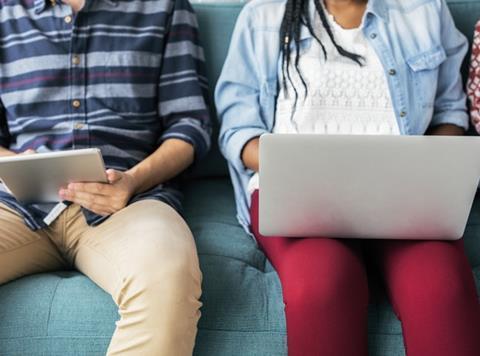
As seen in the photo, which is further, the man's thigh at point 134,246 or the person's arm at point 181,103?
the person's arm at point 181,103

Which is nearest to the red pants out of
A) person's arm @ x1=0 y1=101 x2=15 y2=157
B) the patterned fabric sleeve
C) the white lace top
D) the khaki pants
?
the khaki pants

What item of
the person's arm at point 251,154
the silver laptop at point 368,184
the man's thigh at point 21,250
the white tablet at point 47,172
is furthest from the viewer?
the person's arm at point 251,154

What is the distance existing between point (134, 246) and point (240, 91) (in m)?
0.44

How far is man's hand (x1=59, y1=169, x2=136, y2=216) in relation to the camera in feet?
3.40

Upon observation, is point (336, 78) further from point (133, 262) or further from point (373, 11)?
point (133, 262)

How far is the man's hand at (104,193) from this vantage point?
1.04 m

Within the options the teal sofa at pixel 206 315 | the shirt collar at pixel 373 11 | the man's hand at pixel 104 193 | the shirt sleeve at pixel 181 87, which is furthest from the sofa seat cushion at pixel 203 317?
the shirt collar at pixel 373 11

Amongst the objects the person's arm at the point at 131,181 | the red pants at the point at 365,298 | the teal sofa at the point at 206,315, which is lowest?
the teal sofa at the point at 206,315

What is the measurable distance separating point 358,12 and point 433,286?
0.63 metres

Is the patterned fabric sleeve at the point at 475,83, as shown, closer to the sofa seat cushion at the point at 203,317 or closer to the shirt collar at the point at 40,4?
the sofa seat cushion at the point at 203,317

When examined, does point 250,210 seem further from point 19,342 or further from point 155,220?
point 19,342

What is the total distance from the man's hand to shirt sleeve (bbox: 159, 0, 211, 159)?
0.21 meters

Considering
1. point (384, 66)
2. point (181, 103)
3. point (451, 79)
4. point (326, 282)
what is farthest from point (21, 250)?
point (451, 79)

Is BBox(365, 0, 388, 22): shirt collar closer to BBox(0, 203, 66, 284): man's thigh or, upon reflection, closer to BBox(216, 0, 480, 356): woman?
BBox(216, 0, 480, 356): woman
